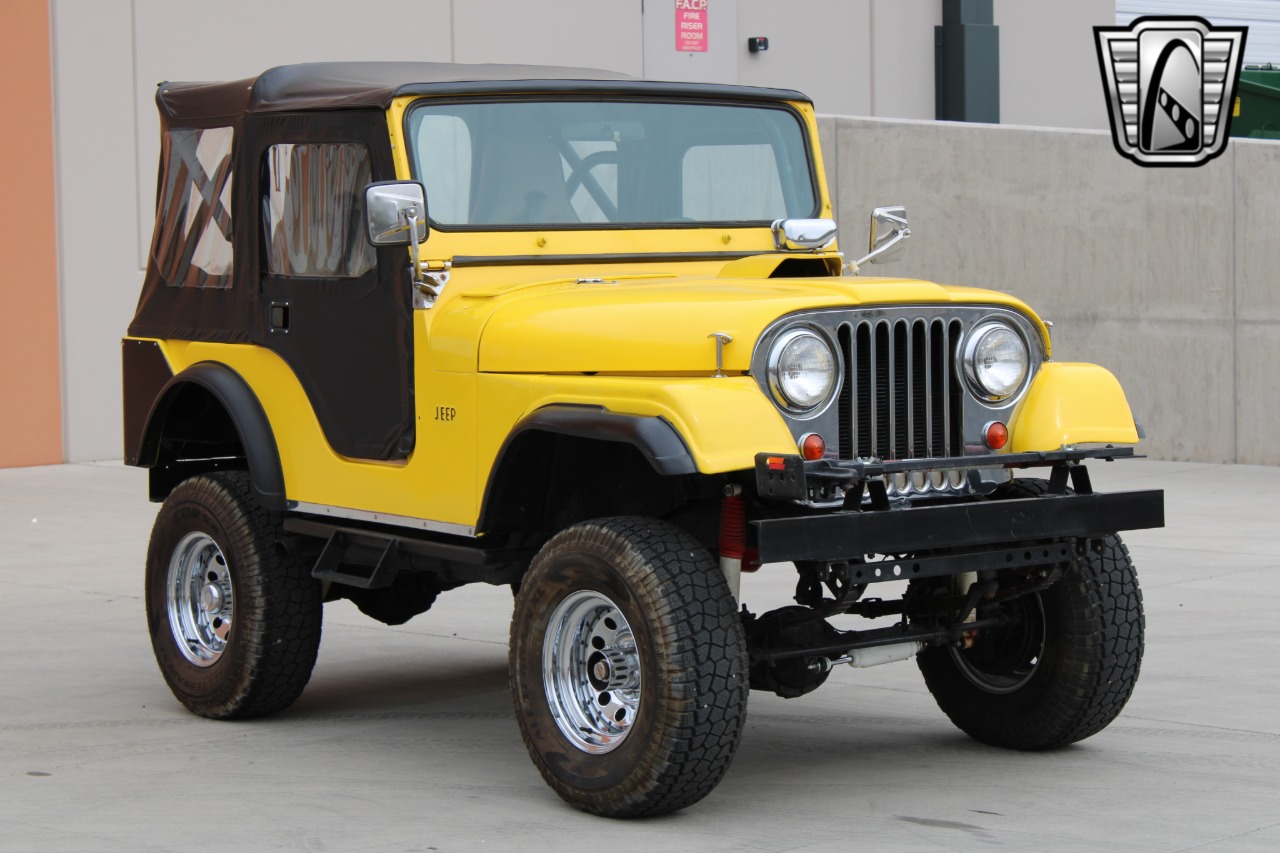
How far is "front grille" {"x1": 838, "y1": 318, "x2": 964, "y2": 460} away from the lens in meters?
5.64

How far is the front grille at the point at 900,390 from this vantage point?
18.5ft

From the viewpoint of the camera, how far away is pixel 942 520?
554 cm

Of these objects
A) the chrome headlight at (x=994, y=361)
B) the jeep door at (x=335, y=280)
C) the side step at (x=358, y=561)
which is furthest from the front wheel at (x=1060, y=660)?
the jeep door at (x=335, y=280)

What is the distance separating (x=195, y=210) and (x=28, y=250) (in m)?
8.58

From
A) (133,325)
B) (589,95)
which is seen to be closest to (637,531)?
(589,95)

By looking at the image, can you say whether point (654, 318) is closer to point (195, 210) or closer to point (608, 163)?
point (608, 163)

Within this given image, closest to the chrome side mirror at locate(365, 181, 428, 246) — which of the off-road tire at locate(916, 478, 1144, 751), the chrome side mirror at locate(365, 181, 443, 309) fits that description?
the chrome side mirror at locate(365, 181, 443, 309)

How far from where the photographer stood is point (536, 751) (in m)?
5.76

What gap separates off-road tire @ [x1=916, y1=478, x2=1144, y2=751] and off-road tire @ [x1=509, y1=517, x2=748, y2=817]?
114 centimetres

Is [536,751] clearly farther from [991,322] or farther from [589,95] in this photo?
[589,95]

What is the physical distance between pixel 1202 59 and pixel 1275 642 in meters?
13.1

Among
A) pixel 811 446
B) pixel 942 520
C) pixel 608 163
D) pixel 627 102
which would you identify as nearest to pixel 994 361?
pixel 942 520

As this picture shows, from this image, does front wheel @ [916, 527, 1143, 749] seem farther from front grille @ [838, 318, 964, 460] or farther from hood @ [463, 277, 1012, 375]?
hood @ [463, 277, 1012, 375]

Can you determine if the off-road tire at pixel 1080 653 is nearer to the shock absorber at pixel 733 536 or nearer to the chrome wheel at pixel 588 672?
the shock absorber at pixel 733 536
